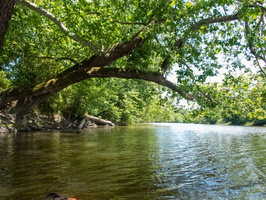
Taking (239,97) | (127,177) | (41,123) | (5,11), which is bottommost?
(127,177)

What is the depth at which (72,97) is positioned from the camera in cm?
2542

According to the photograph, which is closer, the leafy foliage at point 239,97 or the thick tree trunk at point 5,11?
the thick tree trunk at point 5,11

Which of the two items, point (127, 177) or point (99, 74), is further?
point (99, 74)

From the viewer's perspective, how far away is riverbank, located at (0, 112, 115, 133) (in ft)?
54.9

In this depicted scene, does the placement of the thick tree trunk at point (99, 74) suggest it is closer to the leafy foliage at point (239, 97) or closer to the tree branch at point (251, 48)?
the leafy foliage at point (239, 97)

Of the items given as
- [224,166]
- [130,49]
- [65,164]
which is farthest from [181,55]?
[65,164]

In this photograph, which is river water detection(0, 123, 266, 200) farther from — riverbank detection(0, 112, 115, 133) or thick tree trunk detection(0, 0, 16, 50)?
riverbank detection(0, 112, 115, 133)

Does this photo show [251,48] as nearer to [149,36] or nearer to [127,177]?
[149,36]

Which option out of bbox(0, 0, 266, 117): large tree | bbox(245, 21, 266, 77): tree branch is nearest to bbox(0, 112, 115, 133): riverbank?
bbox(0, 0, 266, 117): large tree

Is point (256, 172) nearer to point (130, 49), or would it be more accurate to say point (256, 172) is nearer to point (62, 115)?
point (130, 49)

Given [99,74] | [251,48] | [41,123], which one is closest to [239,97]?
[251,48]

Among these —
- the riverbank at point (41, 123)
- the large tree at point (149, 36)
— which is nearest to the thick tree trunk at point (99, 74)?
the large tree at point (149, 36)

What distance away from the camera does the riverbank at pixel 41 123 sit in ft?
54.9

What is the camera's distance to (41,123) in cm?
2142
